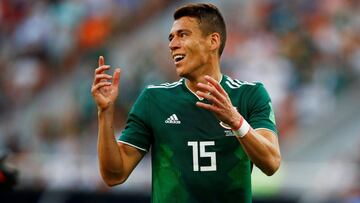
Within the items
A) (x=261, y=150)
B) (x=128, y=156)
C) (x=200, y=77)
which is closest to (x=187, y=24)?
(x=200, y=77)

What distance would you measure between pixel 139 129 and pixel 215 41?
734mm

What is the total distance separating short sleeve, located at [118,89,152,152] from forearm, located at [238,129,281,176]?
0.80m

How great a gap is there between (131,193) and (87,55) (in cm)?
388

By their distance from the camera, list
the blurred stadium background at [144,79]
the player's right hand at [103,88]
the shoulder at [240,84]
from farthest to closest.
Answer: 1. the blurred stadium background at [144,79]
2. the shoulder at [240,84]
3. the player's right hand at [103,88]

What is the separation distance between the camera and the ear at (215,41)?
6.02m

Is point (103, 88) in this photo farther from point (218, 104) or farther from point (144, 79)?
point (144, 79)

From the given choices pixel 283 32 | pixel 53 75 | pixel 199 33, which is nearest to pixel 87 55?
pixel 53 75

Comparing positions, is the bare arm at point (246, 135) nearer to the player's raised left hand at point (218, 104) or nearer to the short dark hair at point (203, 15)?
the player's raised left hand at point (218, 104)

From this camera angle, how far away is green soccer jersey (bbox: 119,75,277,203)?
5820mm

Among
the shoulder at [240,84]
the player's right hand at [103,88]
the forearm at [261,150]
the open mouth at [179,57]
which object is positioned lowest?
the forearm at [261,150]

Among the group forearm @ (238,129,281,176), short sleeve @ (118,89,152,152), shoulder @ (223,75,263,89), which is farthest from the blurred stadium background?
forearm @ (238,129,281,176)

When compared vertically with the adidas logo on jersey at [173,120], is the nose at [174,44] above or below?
above

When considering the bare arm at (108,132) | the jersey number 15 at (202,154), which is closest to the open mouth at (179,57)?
the bare arm at (108,132)

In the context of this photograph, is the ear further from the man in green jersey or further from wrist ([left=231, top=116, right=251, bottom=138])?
wrist ([left=231, top=116, right=251, bottom=138])
